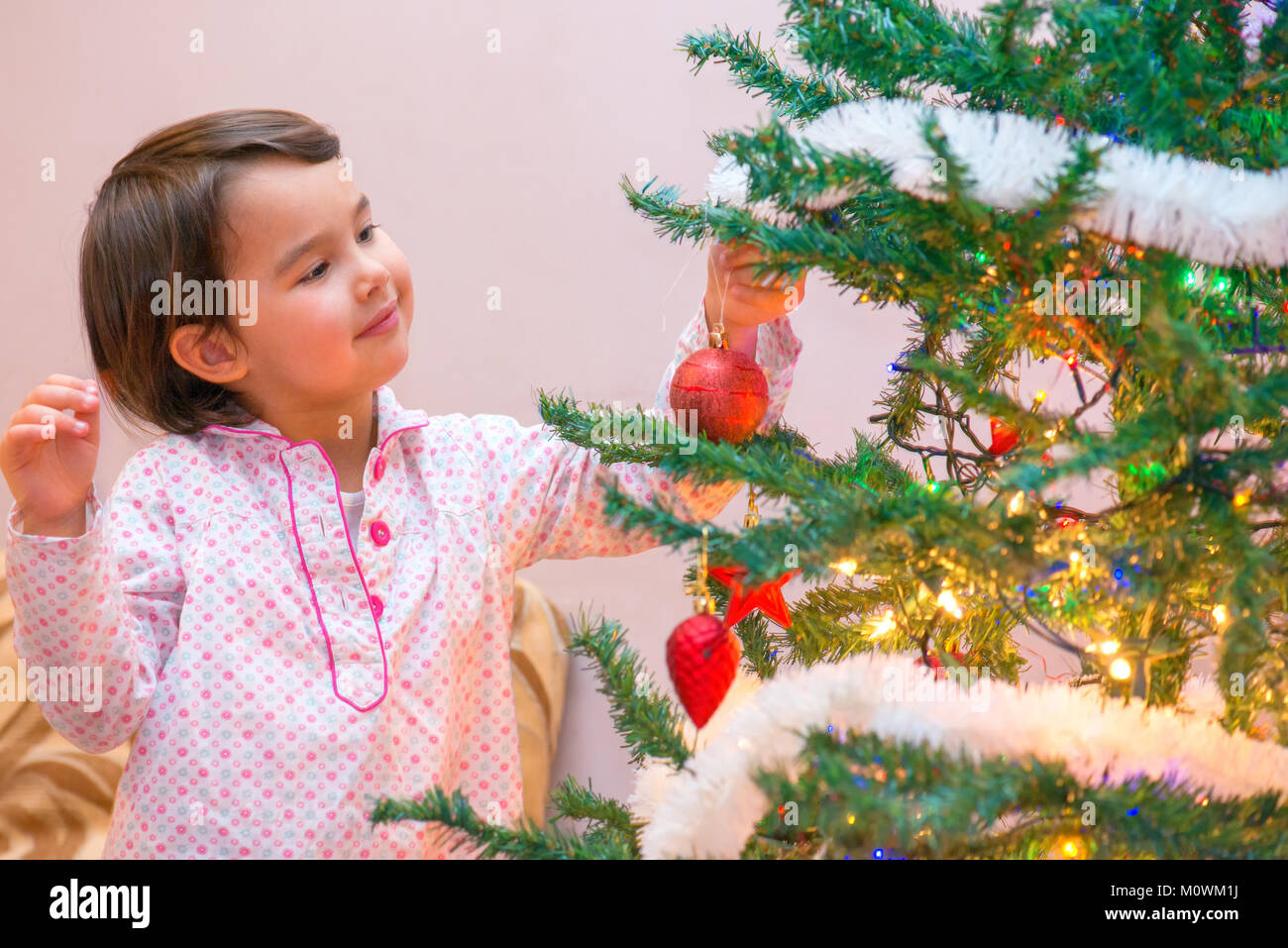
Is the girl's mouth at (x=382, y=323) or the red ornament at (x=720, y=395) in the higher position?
the girl's mouth at (x=382, y=323)

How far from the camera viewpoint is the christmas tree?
0.39m

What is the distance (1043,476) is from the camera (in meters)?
0.38

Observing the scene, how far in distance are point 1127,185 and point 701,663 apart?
0.28m

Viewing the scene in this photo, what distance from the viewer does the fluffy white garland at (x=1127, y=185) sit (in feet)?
1.34

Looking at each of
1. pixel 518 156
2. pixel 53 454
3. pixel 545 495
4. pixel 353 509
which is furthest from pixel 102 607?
pixel 518 156

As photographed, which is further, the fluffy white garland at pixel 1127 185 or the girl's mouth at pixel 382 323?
the girl's mouth at pixel 382 323

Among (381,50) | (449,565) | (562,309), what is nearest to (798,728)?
(449,565)

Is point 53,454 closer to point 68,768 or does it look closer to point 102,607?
point 102,607

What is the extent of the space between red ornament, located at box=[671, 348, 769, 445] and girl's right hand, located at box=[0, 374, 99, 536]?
35 cm

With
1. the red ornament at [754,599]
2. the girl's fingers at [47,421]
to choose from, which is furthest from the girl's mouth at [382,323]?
the red ornament at [754,599]

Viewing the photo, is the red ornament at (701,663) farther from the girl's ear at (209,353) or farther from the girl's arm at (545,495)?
the girl's ear at (209,353)

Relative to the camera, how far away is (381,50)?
4.09 ft
